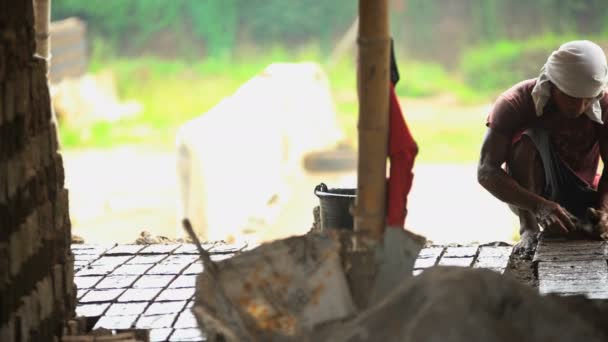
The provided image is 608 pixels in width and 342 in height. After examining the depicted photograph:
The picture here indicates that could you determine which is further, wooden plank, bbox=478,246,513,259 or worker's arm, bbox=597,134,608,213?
worker's arm, bbox=597,134,608,213

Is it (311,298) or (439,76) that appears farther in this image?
(439,76)

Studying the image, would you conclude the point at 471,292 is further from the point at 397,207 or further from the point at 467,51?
the point at 467,51

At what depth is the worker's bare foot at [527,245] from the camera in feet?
19.0

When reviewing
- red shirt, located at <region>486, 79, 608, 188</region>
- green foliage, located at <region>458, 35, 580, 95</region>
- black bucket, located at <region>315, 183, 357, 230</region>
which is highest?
green foliage, located at <region>458, 35, 580, 95</region>

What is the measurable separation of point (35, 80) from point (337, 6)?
62.7 feet

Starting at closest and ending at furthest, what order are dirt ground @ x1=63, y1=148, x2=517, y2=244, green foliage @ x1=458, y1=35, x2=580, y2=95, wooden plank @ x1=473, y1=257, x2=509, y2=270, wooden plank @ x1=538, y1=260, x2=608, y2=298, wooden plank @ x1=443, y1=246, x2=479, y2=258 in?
1. wooden plank @ x1=538, y1=260, x2=608, y2=298
2. wooden plank @ x1=473, y1=257, x2=509, y2=270
3. wooden plank @ x1=443, y1=246, x2=479, y2=258
4. dirt ground @ x1=63, y1=148, x2=517, y2=244
5. green foliage @ x1=458, y1=35, x2=580, y2=95

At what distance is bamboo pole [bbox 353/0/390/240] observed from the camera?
4043mm

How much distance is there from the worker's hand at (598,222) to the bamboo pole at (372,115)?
2.04 meters

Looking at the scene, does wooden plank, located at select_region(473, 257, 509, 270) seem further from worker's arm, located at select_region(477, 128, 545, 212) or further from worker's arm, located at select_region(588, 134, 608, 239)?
worker's arm, located at select_region(588, 134, 608, 239)

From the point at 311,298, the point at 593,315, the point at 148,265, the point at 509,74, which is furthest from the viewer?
the point at 509,74

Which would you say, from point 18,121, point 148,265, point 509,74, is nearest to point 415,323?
point 18,121

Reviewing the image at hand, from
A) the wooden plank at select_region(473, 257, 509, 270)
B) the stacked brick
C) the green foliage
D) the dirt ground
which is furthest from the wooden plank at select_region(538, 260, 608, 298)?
the green foliage

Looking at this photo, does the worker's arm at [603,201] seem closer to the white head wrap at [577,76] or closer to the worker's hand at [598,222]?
the worker's hand at [598,222]

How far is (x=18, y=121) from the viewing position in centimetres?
394
